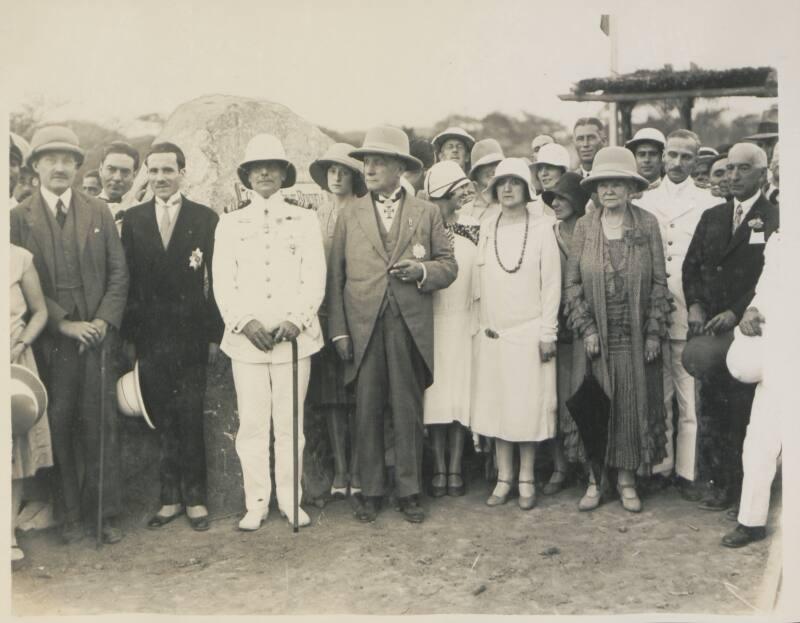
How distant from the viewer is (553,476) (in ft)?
17.2

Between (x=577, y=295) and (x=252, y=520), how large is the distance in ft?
6.57

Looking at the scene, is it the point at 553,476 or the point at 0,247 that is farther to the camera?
the point at 553,476

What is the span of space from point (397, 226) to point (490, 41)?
3.49 feet

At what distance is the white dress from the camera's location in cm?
518

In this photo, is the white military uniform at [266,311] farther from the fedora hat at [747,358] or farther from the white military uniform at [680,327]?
the fedora hat at [747,358]

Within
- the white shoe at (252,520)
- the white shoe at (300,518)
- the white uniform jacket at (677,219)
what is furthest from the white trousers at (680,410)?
the white shoe at (252,520)

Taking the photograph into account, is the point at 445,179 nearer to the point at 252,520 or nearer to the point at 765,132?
the point at 765,132

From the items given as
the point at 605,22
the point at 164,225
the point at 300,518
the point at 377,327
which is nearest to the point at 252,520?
the point at 300,518

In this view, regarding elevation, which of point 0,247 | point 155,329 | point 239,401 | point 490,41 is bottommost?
point 239,401

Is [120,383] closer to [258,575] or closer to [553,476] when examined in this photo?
[258,575]

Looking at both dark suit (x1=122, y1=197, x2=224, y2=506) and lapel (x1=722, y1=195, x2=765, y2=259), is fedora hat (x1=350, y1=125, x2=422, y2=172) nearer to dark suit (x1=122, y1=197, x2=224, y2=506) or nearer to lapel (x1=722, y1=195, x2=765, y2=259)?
dark suit (x1=122, y1=197, x2=224, y2=506)

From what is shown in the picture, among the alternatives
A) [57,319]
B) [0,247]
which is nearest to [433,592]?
[57,319]

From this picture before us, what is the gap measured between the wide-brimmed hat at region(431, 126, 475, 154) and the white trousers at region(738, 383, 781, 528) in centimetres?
195

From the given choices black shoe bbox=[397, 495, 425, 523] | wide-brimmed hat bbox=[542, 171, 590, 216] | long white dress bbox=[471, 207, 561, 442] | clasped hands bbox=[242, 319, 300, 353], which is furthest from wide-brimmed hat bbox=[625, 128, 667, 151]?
black shoe bbox=[397, 495, 425, 523]
